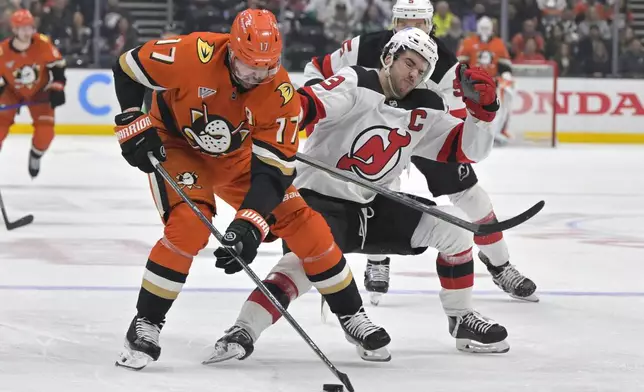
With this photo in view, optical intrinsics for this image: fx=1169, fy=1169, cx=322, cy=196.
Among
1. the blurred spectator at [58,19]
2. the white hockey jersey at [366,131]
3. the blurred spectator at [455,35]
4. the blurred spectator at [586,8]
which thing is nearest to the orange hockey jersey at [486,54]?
the blurred spectator at [455,35]

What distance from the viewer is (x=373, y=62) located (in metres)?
4.25

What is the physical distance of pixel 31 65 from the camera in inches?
303

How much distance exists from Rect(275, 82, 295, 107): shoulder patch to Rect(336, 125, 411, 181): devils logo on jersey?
415 millimetres

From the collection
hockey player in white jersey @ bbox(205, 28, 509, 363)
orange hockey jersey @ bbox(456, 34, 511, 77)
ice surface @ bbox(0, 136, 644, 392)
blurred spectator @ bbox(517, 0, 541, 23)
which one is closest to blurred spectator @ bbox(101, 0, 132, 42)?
orange hockey jersey @ bbox(456, 34, 511, 77)

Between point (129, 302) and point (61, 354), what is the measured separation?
769mm

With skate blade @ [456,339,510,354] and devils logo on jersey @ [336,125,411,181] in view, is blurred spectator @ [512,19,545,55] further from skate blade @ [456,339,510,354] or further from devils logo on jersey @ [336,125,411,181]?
Answer: skate blade @ [456,339,510,354]

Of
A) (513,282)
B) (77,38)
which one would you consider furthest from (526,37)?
(513,282)

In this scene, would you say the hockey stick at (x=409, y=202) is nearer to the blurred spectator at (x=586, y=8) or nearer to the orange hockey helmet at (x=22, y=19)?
the orange hockey helmet at (x=22, y=19)

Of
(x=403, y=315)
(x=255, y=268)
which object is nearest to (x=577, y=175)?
(x=255, y=268)

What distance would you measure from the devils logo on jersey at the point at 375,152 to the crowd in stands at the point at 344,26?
7839mm

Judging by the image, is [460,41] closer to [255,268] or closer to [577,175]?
[577,175]

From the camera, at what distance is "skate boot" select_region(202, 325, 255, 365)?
3.09m

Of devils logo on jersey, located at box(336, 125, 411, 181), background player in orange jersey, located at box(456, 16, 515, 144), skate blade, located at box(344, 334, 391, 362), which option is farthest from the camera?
background player in orange jersey, located at box(456, 16, 515, 144)

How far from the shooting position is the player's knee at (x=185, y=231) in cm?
297
